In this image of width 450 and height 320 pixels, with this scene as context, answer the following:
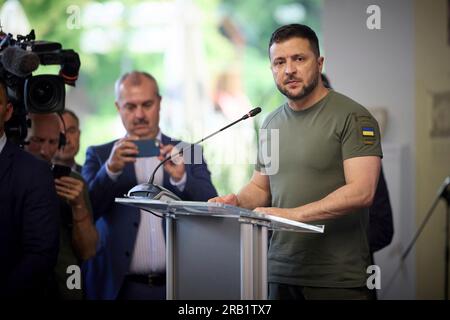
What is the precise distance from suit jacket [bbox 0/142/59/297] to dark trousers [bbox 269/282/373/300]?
35.3 inches

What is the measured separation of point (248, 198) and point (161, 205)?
741mm

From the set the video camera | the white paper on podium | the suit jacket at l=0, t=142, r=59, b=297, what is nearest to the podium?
the white paper on podium

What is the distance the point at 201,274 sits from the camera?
2545 mm

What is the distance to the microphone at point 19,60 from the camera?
3273 millimetres

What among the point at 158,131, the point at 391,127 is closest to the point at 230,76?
the point at 158,131

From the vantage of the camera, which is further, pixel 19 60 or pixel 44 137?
pixel 44 137

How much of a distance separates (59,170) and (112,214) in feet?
1.43

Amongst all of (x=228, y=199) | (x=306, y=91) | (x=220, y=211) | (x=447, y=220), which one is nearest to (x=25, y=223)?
(x=228, y=199)

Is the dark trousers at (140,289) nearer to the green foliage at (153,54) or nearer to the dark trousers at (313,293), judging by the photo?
the green foliage at (153,54)

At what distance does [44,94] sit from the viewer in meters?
3.55

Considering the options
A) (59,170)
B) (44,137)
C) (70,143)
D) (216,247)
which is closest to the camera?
(216,247)

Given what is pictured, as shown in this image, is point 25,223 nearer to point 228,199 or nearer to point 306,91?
point 228,199

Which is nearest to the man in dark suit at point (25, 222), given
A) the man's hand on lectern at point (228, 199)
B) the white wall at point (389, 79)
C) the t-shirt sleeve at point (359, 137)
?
the man's hand on lectern at point (228, 199)

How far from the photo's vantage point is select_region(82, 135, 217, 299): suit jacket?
3912mm
